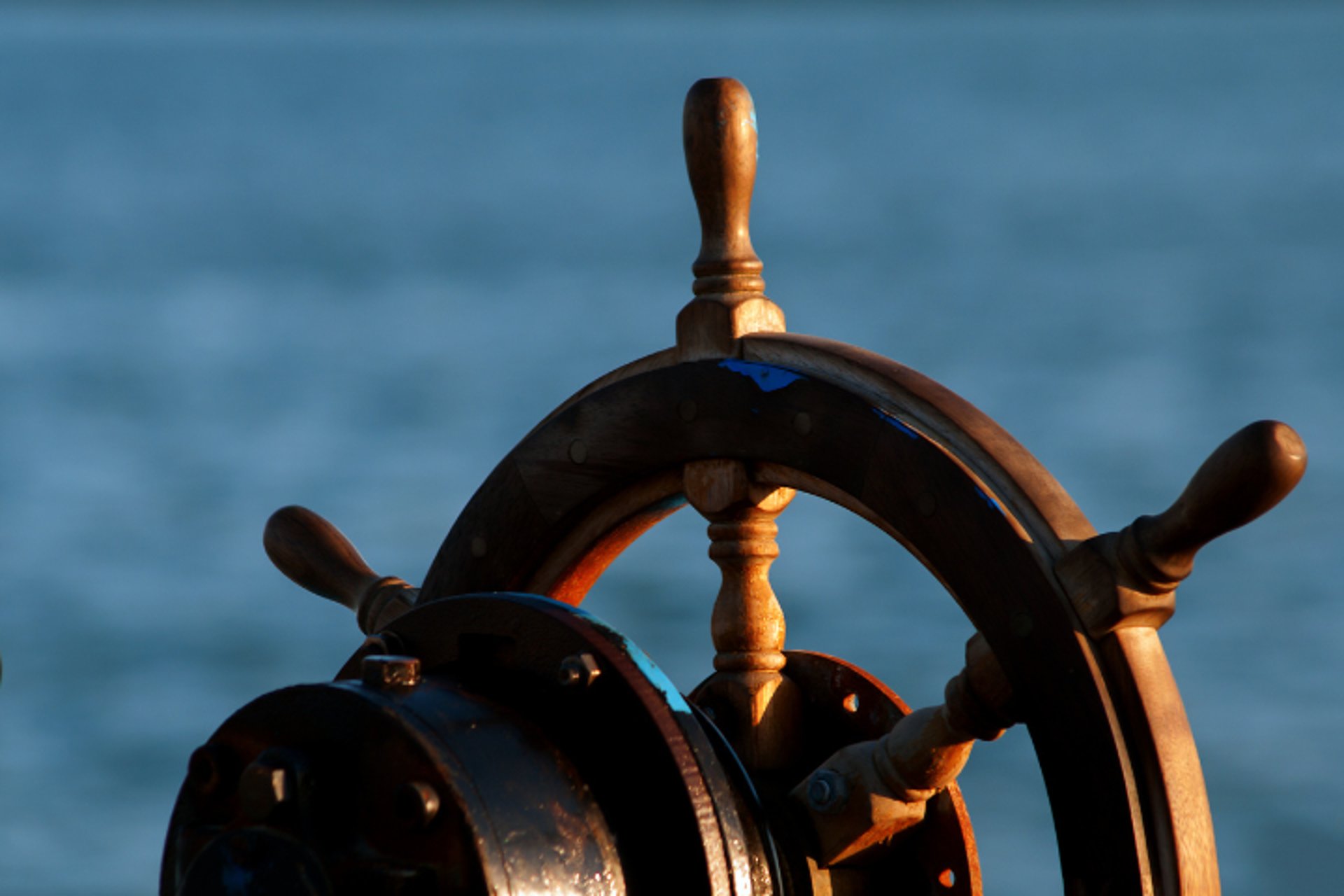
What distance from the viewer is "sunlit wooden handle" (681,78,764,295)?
136cm

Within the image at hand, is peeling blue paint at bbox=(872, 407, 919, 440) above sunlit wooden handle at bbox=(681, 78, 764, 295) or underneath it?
underneath

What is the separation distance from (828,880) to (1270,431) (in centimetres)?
44

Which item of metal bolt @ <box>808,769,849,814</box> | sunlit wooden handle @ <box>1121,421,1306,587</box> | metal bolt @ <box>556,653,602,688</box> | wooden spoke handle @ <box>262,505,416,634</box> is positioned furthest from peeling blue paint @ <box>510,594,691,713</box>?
wooden spoke handle @ <box>262,505,416,634</box>

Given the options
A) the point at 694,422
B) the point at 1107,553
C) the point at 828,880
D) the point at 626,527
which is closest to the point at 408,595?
the point at 626,527

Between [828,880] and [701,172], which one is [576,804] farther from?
[701,172]

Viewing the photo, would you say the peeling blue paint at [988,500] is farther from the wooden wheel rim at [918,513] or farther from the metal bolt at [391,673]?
the metal bolt at [391,673]

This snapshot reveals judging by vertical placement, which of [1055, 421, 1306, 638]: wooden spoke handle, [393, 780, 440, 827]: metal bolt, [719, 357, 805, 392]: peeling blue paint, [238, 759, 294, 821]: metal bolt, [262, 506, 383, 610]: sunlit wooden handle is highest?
[262, 506, 383, 610]: sunlit wooden handle

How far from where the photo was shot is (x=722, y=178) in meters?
1.37

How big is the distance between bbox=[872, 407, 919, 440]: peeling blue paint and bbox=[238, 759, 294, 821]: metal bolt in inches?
17.5

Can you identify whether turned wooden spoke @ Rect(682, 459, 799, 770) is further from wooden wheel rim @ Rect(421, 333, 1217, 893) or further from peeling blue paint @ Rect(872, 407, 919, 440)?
peeling blue paint @ Rect(872, 407, 919, 440)

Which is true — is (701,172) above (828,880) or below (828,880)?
above

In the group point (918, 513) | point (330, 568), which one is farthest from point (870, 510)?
point (330, 568)

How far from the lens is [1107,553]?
3.61 feet

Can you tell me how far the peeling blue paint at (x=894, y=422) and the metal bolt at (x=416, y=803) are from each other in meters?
0.39
